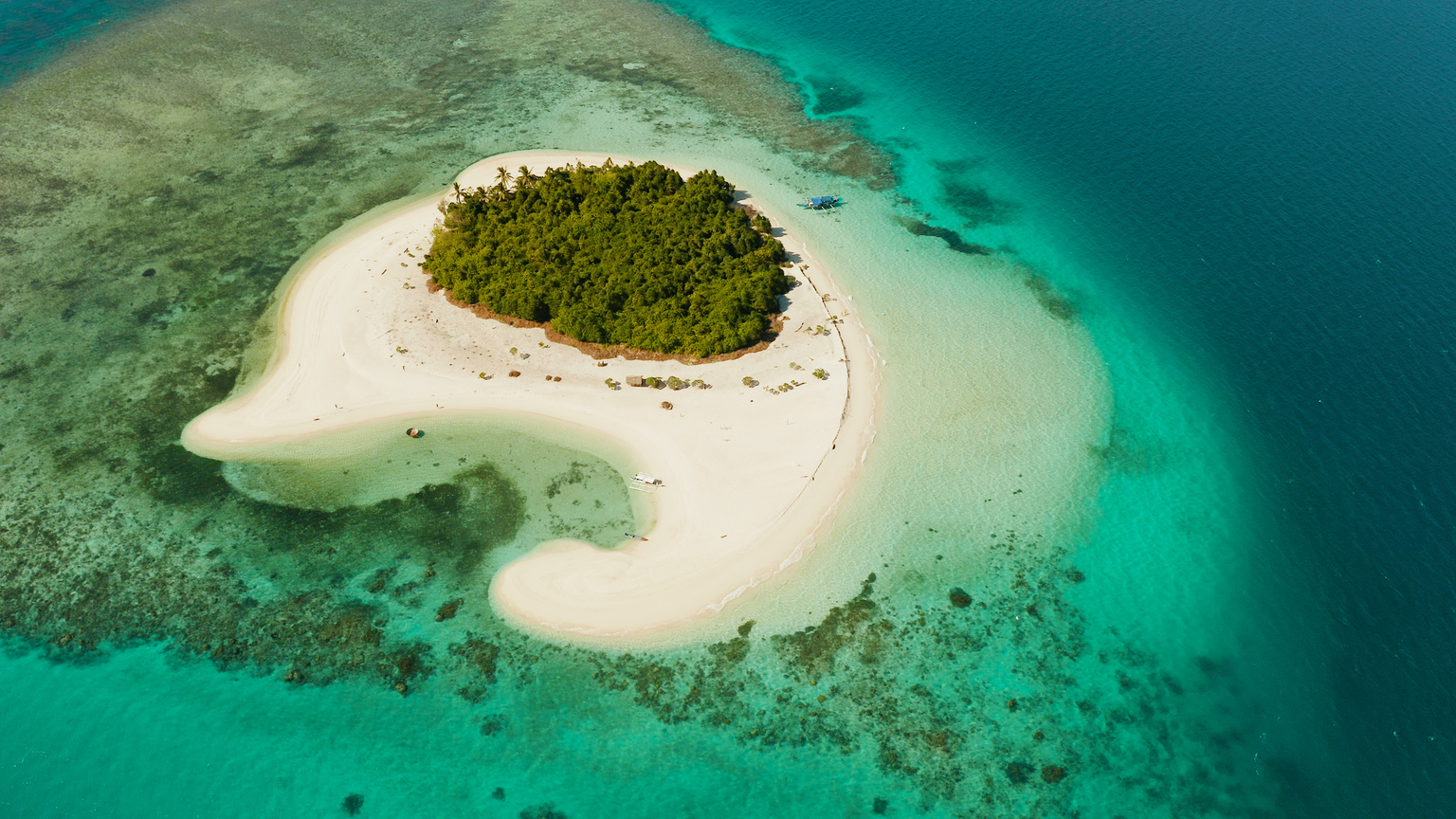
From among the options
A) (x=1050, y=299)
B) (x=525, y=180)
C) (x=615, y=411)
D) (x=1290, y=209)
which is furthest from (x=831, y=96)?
(x=615, y=411)

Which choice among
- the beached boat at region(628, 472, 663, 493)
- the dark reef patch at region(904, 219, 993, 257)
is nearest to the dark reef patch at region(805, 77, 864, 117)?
the dark reef patch at region(904, 219, 993, 257)

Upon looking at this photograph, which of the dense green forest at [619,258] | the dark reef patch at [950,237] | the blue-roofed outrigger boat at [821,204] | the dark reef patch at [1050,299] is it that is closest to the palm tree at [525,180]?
the dense green forest at [619,258]

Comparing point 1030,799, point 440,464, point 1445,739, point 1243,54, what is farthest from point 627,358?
point 1243,54

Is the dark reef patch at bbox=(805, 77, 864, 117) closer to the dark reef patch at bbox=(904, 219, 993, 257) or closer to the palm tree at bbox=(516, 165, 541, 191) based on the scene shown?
the dark reef patch at bbox=(904, 219, 993, 257)

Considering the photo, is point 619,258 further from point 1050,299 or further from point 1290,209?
point 1290,209

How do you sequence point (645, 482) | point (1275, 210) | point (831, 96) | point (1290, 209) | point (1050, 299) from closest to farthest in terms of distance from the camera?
point (645, 482), point (1050, 299), point (1290, 209), point (1275, 210), point (831, 96)

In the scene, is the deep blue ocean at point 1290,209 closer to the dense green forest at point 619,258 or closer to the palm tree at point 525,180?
the dense green forest at point 619,258
